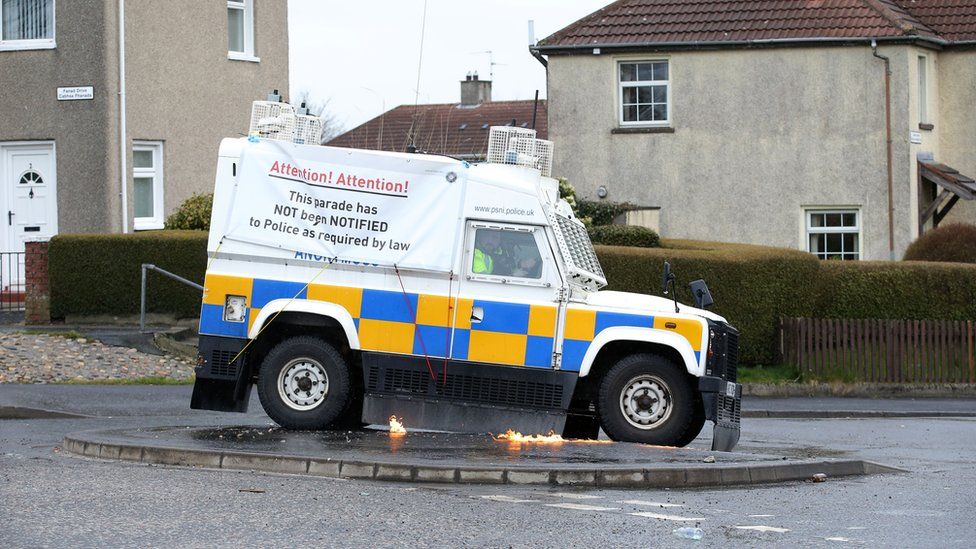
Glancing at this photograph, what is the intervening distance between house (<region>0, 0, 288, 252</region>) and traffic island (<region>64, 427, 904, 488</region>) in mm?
15169

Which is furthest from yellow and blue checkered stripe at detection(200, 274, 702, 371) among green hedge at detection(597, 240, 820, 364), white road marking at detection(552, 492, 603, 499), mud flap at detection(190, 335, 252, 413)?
green hedge at detection(597, 240, 820, 364)

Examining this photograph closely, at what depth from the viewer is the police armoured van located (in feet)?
42.9

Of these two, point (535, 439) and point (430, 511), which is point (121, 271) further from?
point (430, 511)

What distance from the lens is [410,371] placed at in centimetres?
1327

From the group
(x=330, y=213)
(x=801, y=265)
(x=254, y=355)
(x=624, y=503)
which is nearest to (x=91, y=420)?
(x=254, y=355)

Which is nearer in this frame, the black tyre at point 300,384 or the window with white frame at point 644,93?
the black tyre at point 300,384

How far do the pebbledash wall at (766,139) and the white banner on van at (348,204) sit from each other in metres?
18.7

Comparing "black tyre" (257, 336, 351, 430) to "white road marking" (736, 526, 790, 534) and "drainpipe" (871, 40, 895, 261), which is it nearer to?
"white road marking" (736, 526, 790, 534)

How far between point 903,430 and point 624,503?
7.72 meters

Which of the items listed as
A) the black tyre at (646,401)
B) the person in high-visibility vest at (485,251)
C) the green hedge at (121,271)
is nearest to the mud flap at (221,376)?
the person in high-visibility vest at (485,251)

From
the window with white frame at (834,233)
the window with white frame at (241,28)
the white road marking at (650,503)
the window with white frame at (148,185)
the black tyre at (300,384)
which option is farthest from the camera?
the window with white frame at (834,233)

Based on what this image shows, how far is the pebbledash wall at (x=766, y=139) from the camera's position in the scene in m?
30.5

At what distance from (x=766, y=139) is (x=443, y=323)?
760 inches

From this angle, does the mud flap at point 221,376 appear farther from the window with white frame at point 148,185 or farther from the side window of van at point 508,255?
the window with white frame at point 148,185
